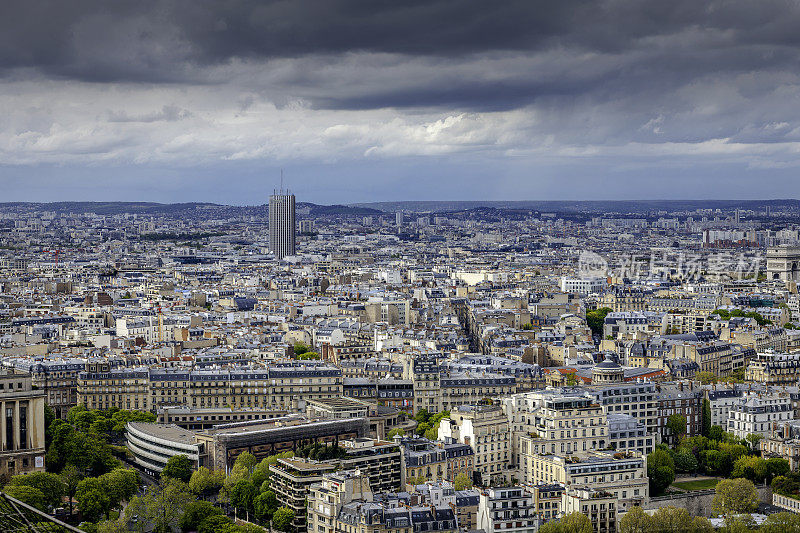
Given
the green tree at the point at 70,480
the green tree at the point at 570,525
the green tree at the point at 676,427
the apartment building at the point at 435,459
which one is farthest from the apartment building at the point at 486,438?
the green tree at the point at 70,480

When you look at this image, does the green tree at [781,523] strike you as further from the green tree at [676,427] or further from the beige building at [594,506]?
the green tree at [676,427]

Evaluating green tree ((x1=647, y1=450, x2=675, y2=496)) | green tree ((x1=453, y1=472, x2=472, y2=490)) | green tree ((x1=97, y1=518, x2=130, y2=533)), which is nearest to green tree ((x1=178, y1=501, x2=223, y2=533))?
green tree ((x1=97, y1=518, x2=130, y2=533))

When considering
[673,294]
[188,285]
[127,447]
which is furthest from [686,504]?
[188,285]

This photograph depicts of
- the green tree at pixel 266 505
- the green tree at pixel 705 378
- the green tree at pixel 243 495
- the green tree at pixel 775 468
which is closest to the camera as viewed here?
the green tree at pixel 266 505

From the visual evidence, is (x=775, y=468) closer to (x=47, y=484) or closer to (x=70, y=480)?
(x=70, y=480)

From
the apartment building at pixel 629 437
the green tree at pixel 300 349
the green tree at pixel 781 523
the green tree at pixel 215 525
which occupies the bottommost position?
the green tree at pixel 215 525

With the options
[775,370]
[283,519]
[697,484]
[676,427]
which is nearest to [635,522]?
[697,484]

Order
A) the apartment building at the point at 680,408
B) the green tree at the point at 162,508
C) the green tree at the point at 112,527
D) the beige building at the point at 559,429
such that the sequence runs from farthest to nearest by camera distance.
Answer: the apartment building at the point at 680,408, the beige building at the point at 559,429, the green tree at the point at 162,508, the green tree at the point at 112,527
